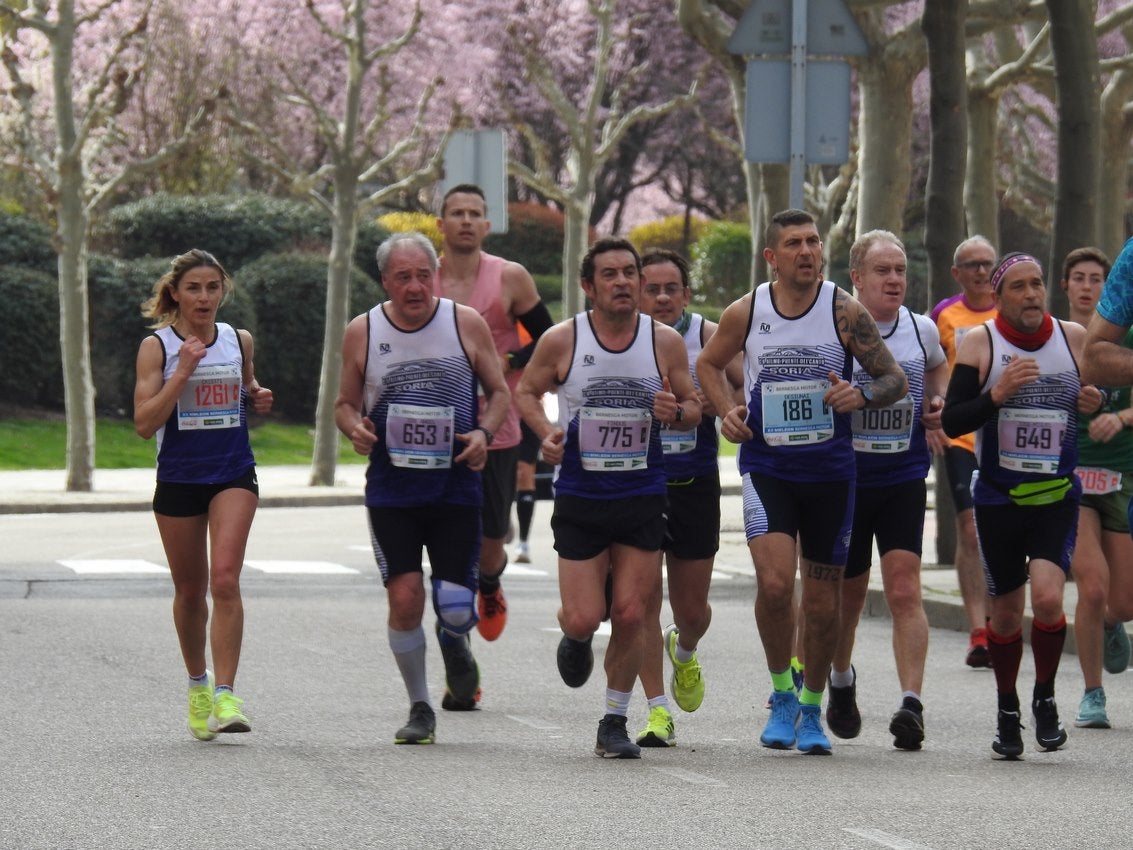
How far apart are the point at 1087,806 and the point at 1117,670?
11.4 ft

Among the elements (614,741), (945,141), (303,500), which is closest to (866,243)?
(614,741)

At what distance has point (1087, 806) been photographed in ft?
23.9

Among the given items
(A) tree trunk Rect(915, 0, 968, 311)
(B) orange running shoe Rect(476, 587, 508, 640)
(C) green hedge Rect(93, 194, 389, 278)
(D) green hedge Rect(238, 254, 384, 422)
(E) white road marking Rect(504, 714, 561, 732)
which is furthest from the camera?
(C) green hedge Rect(93, 194, 389, 278)

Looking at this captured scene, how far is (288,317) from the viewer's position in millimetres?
33625

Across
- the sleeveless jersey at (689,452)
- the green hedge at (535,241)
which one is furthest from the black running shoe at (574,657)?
the green hedge at (535,241)

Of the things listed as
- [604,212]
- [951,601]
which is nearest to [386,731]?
[951,601]

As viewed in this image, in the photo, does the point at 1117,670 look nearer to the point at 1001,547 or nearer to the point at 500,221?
the point at 1001,547

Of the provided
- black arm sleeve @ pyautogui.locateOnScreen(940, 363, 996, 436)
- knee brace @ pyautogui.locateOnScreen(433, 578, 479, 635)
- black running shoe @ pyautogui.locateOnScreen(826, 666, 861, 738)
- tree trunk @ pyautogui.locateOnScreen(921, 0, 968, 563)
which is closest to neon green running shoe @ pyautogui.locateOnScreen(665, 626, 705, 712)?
black running shoe @ pyautogui.locateOnScreen(826, 666, 861, 738)

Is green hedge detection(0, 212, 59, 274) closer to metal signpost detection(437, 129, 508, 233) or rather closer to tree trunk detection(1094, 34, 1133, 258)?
metal signpost detection(437, 129, 508, 233)

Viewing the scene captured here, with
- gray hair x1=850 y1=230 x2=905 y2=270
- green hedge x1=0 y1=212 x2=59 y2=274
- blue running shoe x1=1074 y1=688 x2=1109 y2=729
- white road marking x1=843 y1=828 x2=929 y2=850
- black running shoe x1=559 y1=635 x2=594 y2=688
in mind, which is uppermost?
green hedge x1=0 y1=212 x2=59 y2=274

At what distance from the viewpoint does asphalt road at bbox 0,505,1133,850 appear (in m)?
6.80

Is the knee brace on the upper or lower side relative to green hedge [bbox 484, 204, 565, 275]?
lower

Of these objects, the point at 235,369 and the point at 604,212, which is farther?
the point at 604,212

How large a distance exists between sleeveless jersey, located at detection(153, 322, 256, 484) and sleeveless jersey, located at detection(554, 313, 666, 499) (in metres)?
1.27
